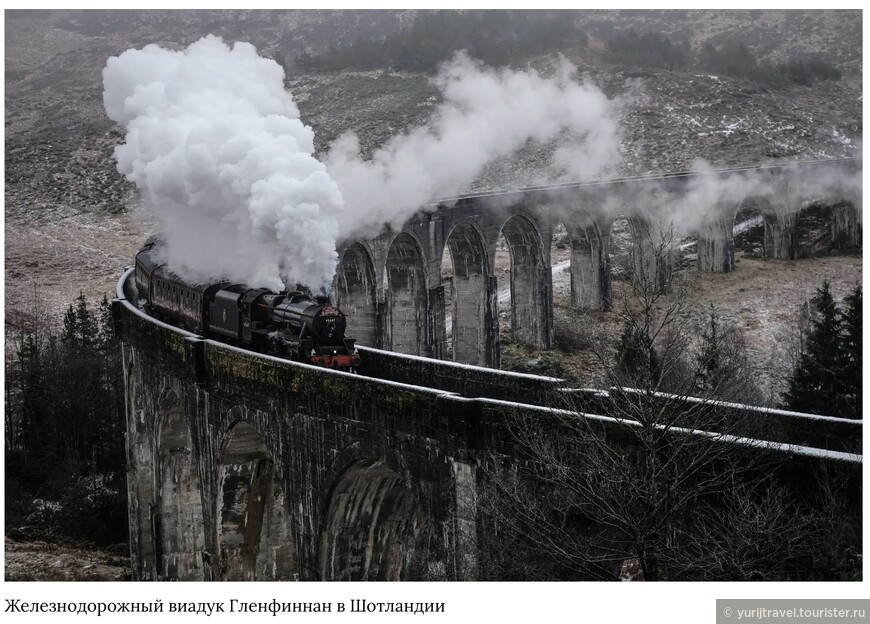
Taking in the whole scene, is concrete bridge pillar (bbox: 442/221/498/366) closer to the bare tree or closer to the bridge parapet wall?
the bridge parapet wall

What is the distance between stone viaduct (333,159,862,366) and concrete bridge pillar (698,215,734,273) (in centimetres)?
5

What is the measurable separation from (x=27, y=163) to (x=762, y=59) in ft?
193

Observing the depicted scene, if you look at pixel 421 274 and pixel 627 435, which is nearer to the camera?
pixel 627 435

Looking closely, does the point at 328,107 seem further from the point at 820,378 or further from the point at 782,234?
the point at 820,378

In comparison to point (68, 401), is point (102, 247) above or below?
above

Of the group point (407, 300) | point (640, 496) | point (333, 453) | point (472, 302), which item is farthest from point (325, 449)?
point (472, 302)

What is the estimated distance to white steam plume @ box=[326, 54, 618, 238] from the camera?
41.4m

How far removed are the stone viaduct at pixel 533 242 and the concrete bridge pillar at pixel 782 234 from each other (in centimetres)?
6

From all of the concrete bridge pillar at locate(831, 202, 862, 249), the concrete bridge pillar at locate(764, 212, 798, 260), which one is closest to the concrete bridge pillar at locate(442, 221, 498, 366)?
the concrete bridge pillar at locate(764, 212, 798, 260)

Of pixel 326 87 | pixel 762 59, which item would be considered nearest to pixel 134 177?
pixel 326 87

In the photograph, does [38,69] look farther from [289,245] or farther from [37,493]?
[289,245]

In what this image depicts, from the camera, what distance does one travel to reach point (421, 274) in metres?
43.3

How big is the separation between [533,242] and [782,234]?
730 inches

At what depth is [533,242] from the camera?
168 ft
